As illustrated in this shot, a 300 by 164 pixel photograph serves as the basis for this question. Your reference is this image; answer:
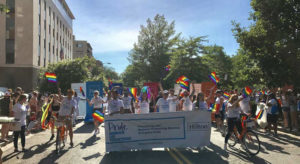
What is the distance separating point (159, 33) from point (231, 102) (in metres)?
47.2

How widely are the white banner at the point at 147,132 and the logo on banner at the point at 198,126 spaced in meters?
0.07

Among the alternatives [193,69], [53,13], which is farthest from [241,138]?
[53,13]

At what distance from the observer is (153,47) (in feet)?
177

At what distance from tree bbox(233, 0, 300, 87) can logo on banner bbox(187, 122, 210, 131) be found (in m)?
7.63

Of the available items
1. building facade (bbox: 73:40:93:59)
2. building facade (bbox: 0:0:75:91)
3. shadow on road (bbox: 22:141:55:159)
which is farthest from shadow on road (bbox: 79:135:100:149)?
building facade (bbox: 73:40:93:59)

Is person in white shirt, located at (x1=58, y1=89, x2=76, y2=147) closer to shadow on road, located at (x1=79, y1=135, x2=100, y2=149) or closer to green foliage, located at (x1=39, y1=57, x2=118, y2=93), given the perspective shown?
shadow on road, located at (x1=79, y1=135, x2=100, y2=149)

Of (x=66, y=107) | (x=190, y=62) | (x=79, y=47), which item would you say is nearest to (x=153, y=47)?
(x=190, y=62)

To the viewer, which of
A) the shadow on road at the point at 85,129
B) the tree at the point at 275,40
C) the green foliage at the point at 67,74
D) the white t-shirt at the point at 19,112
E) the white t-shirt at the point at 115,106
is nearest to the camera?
the white t-shirt at the point at 19,112

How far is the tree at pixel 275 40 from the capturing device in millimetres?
12641

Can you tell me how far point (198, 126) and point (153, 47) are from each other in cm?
4704

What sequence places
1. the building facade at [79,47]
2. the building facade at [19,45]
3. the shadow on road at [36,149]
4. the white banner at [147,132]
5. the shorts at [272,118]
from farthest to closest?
the building facade at [79,47] < the building facade at [19,45] < the shorts at [272,118] < the white banner at [147,132] < the shadow on road at [36,149]

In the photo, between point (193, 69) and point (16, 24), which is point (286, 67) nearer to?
point (193, 69)

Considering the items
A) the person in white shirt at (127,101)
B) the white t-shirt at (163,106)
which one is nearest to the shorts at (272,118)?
the white t-shirt at (163,106)

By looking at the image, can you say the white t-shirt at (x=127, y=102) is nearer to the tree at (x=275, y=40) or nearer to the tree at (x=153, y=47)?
the tree at (x=275, y=40)
